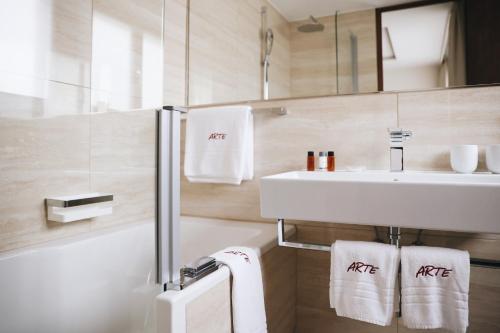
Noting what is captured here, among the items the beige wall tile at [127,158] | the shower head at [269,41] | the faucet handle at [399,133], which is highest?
the shower head at [269,41]

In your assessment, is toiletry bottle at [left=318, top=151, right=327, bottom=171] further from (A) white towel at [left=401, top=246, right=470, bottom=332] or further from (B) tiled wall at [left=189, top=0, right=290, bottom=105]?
(A) white towel at [left=401, top=246, right=470, bottom=332]

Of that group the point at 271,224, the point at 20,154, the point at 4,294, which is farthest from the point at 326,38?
the point at 4,294

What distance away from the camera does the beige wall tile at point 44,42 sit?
605 mm

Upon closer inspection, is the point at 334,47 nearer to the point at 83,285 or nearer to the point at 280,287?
the point at 280,287

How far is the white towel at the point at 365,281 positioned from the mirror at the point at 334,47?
742 millimetres

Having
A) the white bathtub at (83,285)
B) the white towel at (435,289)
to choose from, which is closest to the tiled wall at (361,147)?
the white towel at (435,289)

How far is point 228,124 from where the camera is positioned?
5.36 feet

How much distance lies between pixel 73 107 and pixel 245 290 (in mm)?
706

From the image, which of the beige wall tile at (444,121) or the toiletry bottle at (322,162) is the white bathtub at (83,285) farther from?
the beige wall tile at (444,121)

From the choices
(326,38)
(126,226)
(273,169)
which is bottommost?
(126,226)

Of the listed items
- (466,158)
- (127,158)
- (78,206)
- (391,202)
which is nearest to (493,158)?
(466,158)

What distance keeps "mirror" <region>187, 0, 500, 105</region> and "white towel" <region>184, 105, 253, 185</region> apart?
0.61 feet

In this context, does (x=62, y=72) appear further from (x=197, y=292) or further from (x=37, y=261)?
(x=197, y=292)

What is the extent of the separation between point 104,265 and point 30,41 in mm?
504
